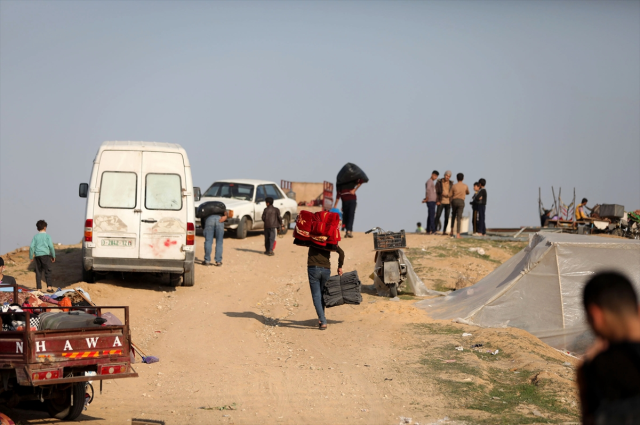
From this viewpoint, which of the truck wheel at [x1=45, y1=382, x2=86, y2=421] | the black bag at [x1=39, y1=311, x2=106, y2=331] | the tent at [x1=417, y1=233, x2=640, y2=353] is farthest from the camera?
the tent at [x1=417, y1=233, x2=640, y2=353]

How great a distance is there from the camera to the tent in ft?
36.4

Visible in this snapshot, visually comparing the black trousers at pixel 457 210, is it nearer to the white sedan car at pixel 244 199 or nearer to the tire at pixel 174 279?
the white sedan car at pixel 244 199

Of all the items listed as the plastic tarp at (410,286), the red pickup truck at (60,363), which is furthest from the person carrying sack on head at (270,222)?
the red pickup truck at (60,363)

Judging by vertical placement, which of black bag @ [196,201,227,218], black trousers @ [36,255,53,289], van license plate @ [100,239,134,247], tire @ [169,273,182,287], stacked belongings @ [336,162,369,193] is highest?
stacked belongings @ [336,162,369,193]

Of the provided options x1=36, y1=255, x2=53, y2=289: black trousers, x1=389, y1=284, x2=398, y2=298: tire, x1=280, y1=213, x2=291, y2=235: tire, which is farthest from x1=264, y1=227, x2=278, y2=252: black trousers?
x1=36, y1=255, x2=53, y2=289: black trousers

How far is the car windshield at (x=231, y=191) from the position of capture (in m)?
21.7

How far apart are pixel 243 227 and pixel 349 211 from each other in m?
3.36

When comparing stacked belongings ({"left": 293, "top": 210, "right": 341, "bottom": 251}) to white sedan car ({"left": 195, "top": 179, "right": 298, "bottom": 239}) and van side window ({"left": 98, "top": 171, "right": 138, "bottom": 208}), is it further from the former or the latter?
white sedan car ({"left": 195, "top": 179, "right": 298, "bottom": 239})

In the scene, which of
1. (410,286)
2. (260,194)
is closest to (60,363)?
(410,286)

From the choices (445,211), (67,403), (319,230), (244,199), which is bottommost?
(67,403)

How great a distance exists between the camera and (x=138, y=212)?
531 inches

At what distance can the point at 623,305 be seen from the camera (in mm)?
2520

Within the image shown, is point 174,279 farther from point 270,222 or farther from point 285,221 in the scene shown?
point 285,221

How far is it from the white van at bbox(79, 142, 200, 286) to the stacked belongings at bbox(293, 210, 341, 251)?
3.62 m
